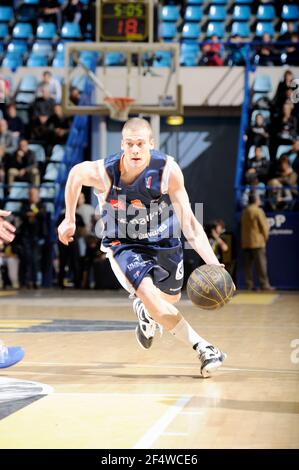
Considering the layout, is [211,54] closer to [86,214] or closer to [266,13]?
[266,13]

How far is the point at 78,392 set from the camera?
25.1 ft

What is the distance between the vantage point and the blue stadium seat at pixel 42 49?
89.6ft

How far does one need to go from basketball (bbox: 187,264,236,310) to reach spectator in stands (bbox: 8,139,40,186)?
15434 mm

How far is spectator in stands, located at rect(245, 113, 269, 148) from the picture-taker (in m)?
24.2

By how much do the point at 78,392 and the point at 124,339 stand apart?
4.07 metres

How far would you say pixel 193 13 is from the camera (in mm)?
27844

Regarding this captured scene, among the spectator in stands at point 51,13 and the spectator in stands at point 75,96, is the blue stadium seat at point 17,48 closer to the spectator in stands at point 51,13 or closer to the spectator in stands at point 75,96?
the spectator in stands at point 51,13

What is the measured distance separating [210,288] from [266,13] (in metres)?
20.3

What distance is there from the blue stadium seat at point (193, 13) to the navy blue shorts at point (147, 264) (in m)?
19.6

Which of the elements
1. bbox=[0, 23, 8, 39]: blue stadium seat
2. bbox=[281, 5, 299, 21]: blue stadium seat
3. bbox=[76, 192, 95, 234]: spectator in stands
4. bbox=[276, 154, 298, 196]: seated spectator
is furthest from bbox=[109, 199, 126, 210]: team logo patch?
bbox=[0, 23, 8, 39]: blue stadium seat

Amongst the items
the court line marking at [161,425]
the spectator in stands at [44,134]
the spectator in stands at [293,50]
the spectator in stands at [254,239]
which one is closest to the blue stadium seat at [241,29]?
the spectator in stands at [293,50]

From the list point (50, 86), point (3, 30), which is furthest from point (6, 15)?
point (50, 86)
